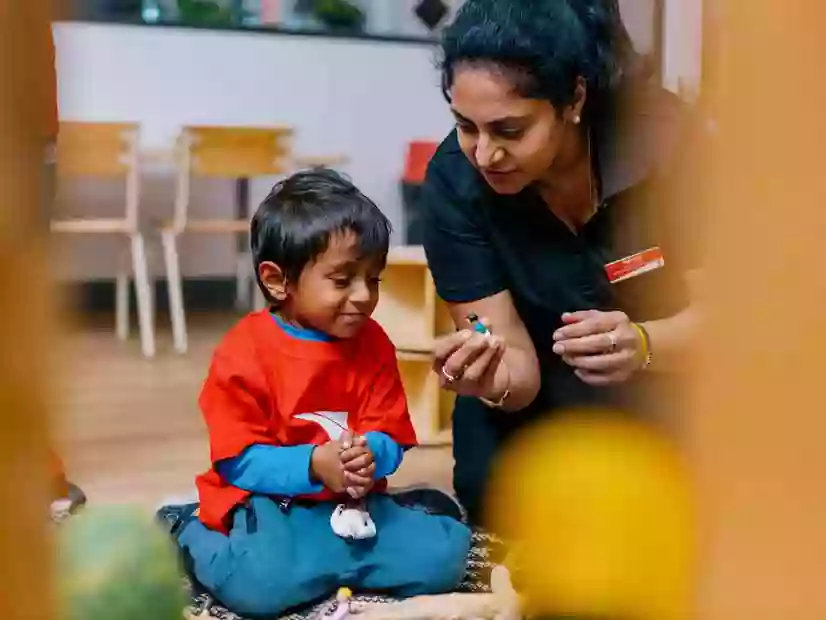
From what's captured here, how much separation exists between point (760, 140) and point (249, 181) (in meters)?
Result: 2.68

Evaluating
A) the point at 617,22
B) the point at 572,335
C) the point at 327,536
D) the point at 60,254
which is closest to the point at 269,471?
the point at 327,536

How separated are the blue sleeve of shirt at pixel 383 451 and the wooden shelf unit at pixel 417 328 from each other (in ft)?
1.89

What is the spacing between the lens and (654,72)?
1065 mm

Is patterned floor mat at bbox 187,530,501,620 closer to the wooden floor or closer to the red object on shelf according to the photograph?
the wooden floor

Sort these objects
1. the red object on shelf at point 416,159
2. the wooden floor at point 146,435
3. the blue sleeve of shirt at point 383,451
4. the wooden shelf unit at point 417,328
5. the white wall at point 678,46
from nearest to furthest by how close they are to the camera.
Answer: the white wall at point 678,46
the blue sleeve of shirt at point 383,451
the wooden floor at point 146,435
the wooden shelf unit at point 417,328
the red object on shelf at point 416,159

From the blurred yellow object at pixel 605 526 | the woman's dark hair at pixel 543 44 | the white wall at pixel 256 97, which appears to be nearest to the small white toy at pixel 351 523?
the blurred yellow object at pixel 605 526

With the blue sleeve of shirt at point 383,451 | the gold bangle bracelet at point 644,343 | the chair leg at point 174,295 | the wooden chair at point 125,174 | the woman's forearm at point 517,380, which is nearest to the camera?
the gold bangle bracelet at point 644,343

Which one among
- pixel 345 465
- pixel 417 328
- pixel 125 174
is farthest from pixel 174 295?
pixel 345 465

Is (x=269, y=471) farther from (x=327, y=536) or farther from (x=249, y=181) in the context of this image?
(x=249, y=181)

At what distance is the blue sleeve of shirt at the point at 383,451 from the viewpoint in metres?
0.93

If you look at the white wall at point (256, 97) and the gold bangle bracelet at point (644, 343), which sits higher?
the white wall at point (256, 97)

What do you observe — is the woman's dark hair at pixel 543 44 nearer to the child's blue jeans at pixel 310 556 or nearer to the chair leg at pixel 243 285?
the child's blue jeans at pixel 310 556

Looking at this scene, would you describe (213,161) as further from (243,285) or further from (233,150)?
(243,285)

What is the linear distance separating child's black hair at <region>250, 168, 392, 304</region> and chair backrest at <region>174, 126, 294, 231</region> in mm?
1691
